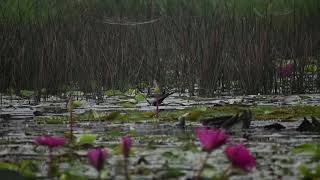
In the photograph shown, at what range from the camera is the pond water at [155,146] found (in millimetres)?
2061

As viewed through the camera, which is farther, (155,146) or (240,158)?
(155,146)

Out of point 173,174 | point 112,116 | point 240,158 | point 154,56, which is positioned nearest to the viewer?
point 240,158

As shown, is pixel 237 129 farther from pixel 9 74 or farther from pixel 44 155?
pixel 9 74

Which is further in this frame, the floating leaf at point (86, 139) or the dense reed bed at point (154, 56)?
the dense reed bed at point (154, 56)

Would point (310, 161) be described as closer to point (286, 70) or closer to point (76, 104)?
point (76, 104)

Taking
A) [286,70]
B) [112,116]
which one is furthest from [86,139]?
[286,70]

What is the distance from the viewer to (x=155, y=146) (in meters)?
2.65

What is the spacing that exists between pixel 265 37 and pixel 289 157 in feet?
11.4

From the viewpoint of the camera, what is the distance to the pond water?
2.06m

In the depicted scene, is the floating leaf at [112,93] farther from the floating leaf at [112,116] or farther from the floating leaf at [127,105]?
the floating leaf at [112,116]

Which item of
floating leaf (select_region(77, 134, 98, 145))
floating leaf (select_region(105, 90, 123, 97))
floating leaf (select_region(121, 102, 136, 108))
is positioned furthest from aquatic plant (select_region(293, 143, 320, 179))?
floating leaf (select_region(105, 90, 123, 97))

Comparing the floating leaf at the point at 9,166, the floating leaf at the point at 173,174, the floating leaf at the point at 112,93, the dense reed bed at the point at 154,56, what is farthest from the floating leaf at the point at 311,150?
the floating leaf at the point at 112,93

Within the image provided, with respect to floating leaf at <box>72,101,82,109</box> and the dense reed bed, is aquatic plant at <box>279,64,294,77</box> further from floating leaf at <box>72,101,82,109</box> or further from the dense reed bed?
floating leaf at <box>72,101,82,109</box>

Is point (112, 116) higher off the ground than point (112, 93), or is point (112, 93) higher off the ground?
point (112, 116)
